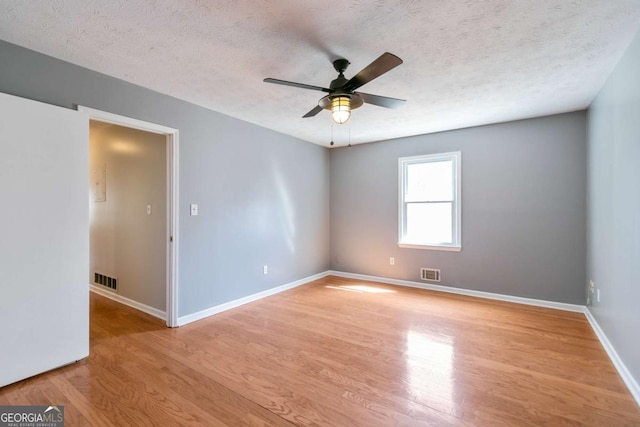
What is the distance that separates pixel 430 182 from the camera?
453 centimetres

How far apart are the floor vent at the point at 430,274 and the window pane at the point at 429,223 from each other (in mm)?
438

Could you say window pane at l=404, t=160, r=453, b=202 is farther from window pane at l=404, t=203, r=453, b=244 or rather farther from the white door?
the white door

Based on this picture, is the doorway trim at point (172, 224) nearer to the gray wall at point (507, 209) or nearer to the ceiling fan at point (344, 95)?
the ceiling fan at point (344, 95)

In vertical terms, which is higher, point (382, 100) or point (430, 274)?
point (382, 100)

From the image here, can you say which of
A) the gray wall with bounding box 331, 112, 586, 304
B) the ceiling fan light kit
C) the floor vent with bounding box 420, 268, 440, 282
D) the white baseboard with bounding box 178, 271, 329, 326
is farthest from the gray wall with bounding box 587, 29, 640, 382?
the white baseboard with bounding box 178, 271, 329, 326

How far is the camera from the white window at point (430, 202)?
429 centimetres

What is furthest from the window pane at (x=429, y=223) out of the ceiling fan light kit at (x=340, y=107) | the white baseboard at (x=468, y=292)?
the ceiling fan light kit at (x=340, y=107)

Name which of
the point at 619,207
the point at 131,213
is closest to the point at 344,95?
the point at 619,207

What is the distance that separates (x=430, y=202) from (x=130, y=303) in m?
4.49

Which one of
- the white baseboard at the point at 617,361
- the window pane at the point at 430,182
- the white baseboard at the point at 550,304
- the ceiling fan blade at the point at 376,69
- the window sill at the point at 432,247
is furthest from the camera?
the window pane at the point at 430,182

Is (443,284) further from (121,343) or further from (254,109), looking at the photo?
(121,343)

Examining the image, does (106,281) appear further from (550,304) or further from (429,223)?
(550,304)

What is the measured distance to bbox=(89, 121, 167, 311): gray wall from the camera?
11.0 feet

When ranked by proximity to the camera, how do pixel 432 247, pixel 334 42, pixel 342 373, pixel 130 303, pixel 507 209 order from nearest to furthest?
pixel 334 42, pixel 342 373, pixel 130 303, pixel 507 209, pixel 432 247
